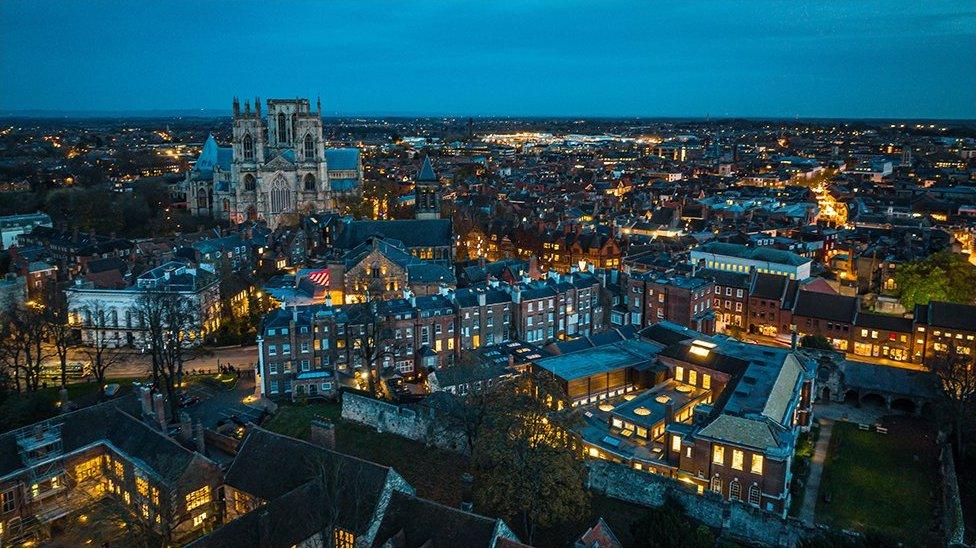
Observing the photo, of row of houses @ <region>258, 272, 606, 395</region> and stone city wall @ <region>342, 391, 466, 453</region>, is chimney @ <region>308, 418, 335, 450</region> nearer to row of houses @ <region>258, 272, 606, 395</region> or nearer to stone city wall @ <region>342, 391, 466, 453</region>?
stone city wall @ <region>342, 391, 466, 453</region>

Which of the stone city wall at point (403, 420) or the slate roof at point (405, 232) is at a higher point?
the slate roof at point (405, 232)

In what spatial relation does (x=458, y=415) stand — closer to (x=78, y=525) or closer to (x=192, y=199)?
(x=78, y=525)

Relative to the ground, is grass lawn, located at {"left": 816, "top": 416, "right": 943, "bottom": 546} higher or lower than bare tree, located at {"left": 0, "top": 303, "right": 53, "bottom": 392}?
lower

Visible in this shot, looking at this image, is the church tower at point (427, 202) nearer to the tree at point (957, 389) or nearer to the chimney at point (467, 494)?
the tree at point (957, 389)

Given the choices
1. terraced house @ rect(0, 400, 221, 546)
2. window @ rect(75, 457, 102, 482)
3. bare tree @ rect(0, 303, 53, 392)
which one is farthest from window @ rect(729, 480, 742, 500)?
bare tree @ rect(0, 303, 53, 392)

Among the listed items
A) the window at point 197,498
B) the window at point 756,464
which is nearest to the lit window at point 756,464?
the window at point 756,464

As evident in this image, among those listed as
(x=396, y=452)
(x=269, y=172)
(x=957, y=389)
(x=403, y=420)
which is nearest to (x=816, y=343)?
(x=957, y=389)
